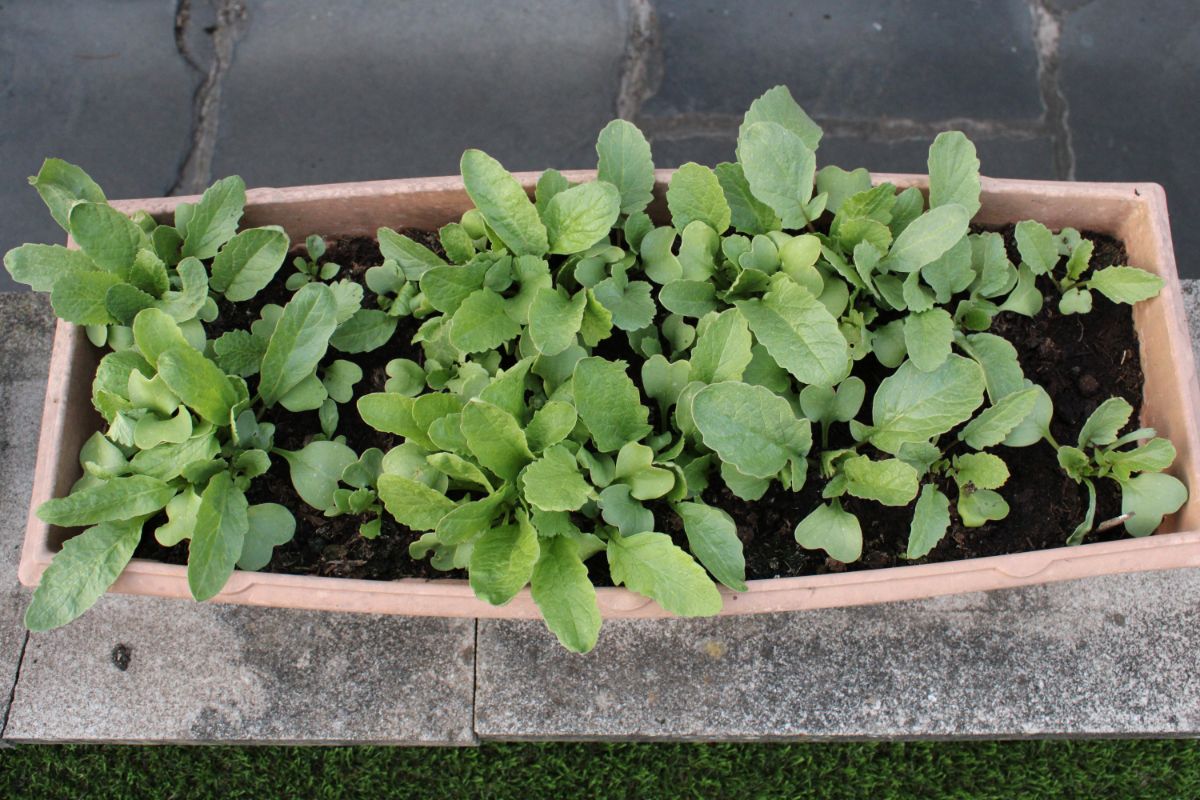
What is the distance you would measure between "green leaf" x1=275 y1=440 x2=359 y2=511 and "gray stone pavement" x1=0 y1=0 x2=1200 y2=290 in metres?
0.85

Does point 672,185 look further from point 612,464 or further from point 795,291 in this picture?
point 612,464

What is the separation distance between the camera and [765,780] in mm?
1455

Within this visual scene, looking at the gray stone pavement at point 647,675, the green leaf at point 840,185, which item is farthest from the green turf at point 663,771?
the green leaf at point 840,185

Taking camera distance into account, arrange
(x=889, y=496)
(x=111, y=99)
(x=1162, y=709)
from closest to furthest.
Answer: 1. (x=889, y=496)
2. (x=1162, y=709)
3. (x=111, y=99)

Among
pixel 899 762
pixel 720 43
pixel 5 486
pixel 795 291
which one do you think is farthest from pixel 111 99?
pixel 899 762

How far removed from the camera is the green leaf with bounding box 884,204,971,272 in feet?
3.63

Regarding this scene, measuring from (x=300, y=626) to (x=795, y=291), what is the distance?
2.56ft

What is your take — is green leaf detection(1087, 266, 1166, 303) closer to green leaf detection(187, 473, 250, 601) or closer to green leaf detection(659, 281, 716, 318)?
A: green leaf detection(659, 281, 716, 318)

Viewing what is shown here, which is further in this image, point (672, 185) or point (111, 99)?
point (111, 99)

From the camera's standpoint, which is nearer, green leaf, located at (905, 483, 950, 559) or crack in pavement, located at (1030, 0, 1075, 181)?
green leaf, located at (905, 483, 950, 559)

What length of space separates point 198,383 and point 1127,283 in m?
1.01

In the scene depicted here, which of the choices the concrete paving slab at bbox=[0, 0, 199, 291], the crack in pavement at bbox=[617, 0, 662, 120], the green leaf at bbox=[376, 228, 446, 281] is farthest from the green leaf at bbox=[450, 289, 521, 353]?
the concrete paving slab at bbox=[0, 0, 199, 291]

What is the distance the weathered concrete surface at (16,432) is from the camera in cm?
143

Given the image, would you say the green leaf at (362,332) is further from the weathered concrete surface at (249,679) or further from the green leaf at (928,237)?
the green leaf at (928,237)
